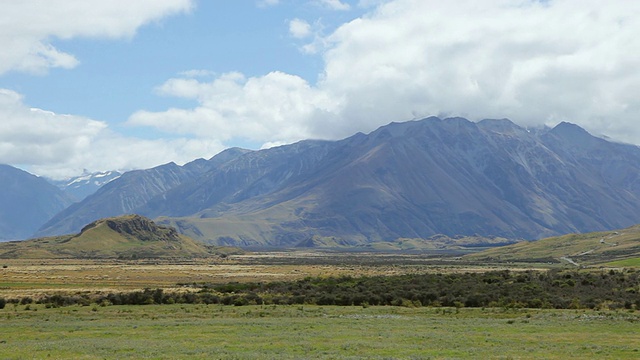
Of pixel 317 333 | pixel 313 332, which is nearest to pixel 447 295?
pixel 313 332

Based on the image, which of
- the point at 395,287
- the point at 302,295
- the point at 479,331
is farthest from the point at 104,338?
the point at 395,287

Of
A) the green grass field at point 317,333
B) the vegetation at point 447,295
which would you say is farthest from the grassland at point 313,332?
the vegetation at point 447,295

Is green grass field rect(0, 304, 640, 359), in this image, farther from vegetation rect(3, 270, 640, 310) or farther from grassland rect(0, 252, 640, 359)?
vegetation rect(3, 270, 640, 310)

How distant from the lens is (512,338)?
42.0 metres

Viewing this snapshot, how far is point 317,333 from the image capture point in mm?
45250

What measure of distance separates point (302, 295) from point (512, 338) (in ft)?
134

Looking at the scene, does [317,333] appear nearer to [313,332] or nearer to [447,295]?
[313,332]

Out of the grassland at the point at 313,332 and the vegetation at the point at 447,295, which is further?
the vegetation at the point at 447,295

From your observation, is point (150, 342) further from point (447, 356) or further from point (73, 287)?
point (73, 287)

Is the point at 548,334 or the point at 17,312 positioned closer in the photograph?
the point at 548,334

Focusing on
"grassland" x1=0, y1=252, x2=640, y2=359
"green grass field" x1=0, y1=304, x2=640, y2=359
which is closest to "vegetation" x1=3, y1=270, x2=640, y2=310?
"grassland" x1=0, y1=252, x2=640, y2=359

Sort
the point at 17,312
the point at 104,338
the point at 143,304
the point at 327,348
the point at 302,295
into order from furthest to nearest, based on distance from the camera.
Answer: the point at 302,295, the point at 143,304, the point at 17,312, the point at 104,338, the point at 327,348

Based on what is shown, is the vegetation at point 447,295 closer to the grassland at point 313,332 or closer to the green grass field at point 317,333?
the grassland at point 313,332

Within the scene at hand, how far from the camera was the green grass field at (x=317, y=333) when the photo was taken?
119 ft
